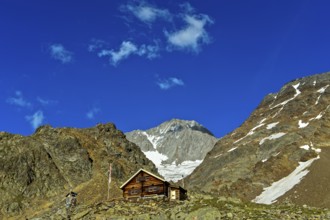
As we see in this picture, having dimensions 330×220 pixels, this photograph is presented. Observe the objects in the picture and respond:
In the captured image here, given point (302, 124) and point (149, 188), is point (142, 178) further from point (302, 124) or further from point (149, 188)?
point (302, 124)

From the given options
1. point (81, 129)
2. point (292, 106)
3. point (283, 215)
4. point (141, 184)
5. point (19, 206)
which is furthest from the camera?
point (292, 106)

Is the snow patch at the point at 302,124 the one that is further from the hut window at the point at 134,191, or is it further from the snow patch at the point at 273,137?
the hut window at the point at 134,191

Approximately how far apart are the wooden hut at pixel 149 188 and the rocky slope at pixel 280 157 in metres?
43.1

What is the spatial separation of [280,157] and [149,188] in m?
86.7

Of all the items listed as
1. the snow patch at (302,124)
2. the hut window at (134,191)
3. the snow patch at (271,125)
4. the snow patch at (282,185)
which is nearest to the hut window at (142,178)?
the hut window at (134,191)

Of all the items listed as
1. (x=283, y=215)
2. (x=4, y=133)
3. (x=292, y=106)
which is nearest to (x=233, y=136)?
(x=292, y=106)

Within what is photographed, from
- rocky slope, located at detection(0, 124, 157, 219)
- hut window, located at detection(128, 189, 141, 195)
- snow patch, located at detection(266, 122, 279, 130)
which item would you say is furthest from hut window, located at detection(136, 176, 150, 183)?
snow patch, located at detection(266, 122, 279, 130)

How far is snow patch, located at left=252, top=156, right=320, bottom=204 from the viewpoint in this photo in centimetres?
10431

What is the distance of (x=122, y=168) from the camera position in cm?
10275

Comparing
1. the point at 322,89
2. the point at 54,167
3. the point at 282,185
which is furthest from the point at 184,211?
the point at 322,89

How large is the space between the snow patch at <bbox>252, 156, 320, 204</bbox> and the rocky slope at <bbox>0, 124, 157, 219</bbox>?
112 feet

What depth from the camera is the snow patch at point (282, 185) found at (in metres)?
104

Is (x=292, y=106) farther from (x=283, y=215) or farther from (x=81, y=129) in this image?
(x=283, y=215)

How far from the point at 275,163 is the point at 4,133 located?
79725 millimetres
